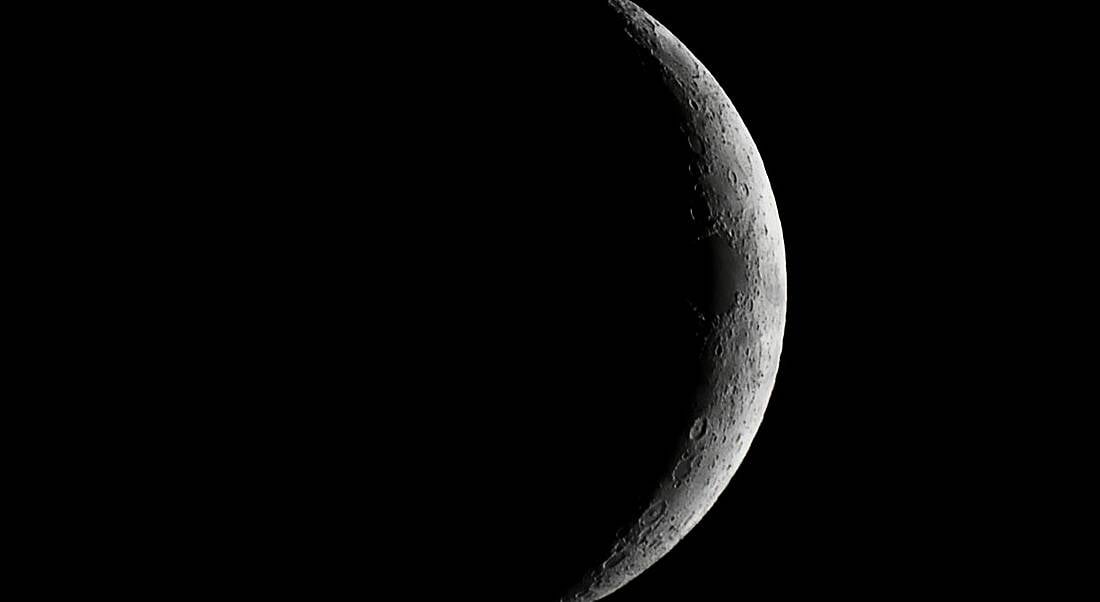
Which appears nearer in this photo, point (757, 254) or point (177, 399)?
point (177, 399)

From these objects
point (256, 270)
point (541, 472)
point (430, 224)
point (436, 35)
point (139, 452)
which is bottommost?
point (139, 452)

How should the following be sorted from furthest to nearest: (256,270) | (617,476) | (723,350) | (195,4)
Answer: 1. (723,350)
2. (617,476)
3. (195,4)
4. (256,270)

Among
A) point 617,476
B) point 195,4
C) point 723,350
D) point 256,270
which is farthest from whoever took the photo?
point 723,350

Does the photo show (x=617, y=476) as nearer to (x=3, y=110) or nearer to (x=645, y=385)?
(x=645, y=385)

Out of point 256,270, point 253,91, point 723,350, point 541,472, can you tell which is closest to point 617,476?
point 541,472

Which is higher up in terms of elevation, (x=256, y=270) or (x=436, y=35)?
(x=436, y=35)

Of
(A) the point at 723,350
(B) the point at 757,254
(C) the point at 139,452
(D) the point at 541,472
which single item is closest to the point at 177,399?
(C) the point at 139,452
